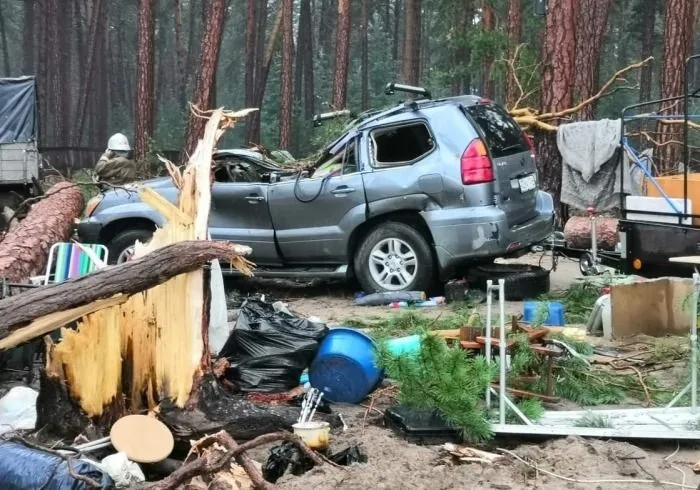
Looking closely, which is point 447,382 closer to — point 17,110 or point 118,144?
point 118,144

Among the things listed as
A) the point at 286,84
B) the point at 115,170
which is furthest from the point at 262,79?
the point at 115,170

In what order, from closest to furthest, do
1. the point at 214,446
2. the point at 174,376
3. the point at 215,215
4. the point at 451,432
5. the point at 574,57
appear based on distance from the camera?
1. the point at 214,446
2. the point at 451,432
3. the point at 174,376
4. the point at 215,215
5. the point at 574,57

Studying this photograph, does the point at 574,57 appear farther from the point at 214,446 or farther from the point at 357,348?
the point at 214,446

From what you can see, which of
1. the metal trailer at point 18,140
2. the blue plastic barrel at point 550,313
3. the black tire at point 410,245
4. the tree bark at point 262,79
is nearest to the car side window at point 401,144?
the black tire at point 410,245

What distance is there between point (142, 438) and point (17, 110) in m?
15.2

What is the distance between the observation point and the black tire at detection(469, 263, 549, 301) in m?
9.77

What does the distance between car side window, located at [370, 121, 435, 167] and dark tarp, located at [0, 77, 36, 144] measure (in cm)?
1074

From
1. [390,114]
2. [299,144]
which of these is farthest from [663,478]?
A: [299,144]

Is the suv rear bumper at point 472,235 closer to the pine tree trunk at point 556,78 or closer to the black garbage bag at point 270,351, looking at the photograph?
the black garbage bag at point 270,351

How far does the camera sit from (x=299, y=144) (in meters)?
40.4

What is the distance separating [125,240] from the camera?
1076 centimetres

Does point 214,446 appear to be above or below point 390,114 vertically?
below

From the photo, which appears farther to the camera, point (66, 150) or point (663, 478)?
Answer: point (66, 150)

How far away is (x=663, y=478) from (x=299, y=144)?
1428 inches
